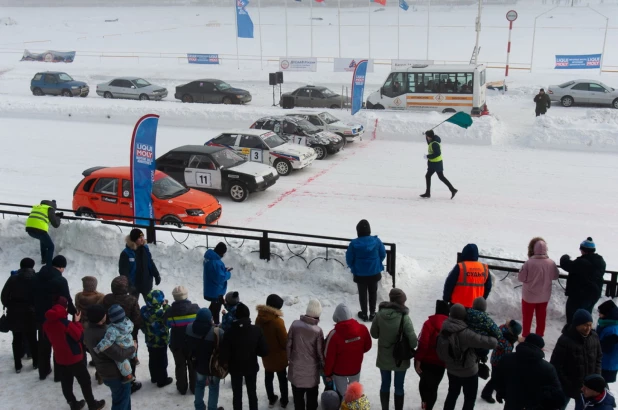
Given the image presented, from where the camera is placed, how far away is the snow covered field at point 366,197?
1024 cm

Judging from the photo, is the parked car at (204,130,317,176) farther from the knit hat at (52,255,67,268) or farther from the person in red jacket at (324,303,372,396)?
the person in red jacket at (324,303,372,396)

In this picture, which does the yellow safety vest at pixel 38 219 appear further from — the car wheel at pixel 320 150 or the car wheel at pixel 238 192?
the car wheel at pixel 320 150

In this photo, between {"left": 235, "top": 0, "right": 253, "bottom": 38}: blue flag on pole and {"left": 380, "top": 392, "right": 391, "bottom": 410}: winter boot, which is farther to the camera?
{"left": 235, "top": 0, "right": 253, "bottom": 38}: blue flag on pole

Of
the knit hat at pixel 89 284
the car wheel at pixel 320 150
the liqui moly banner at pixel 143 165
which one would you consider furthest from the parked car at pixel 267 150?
the knit hat at pixel 89 284

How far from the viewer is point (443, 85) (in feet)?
86.0

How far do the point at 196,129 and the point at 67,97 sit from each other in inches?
420

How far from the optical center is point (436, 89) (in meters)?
26.3

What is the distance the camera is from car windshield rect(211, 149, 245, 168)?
16.4m

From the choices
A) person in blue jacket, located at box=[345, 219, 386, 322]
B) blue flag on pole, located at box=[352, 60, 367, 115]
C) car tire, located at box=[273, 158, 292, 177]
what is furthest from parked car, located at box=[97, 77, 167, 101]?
person in blue jacket, located at box=[345, 219, 386, 322]

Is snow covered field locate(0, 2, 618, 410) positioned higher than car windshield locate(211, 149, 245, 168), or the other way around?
car windshield locate(211, 149, 245, 168)

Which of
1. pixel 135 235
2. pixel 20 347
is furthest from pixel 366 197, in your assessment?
pixel 20 347

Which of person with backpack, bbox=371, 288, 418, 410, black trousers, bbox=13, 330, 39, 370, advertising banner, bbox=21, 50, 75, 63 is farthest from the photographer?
advertising banner, bbox=21, 50, 75, 63

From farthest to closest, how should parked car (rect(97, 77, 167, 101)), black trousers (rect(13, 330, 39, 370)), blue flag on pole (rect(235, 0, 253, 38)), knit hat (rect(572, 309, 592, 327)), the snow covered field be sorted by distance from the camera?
blue flag on pole (rect(235, 0, 253, 38)) < parked car (rect(97, 77, 167, 101)) < the snow covered field < black trousers (rect(13, 330, 39, 370)) < knit hat (rect(572, 309, 592, 327))

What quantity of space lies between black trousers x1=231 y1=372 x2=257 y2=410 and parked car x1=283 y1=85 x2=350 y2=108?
23614 mm
